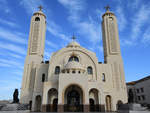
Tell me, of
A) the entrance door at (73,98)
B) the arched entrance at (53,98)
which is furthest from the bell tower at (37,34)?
the entrance door at (73,98)

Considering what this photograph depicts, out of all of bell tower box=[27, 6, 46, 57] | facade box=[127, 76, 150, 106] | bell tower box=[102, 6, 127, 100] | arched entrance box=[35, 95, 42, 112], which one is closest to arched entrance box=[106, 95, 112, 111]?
bell tower box=[102, 6, 127, 100]

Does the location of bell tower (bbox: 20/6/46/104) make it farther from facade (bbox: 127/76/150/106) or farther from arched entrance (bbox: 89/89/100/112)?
facade (bbox: 127/76/150/106)

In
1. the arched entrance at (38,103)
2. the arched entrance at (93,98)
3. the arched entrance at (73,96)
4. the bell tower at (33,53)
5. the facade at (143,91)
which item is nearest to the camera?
the arched entrance at (73,96)

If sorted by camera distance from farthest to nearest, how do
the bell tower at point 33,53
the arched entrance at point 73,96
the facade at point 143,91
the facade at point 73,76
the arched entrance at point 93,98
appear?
the facade at point 143,91 < the bell tower at point 33,53 < the arched entrance at point 93,98 < the arched entrance at point 73,96 < the facade at point 73,76

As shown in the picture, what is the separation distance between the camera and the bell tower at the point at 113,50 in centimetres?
2597

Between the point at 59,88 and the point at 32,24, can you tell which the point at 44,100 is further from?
the point at 32,24

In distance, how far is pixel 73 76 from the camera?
21438 mm

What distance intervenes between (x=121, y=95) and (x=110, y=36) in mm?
12121

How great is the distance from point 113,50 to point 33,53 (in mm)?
16349

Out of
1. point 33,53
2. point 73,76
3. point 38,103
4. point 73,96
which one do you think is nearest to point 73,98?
Answer: point 73,96

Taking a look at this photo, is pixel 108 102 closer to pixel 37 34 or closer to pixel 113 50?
pixel 113 50

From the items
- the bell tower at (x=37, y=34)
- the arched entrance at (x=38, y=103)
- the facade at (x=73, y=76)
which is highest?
the bell tower at (x=37, y=34)

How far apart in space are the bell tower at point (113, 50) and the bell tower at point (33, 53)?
13.6 m

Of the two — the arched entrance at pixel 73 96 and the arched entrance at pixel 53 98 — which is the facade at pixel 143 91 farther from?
the arched entrance at pixel 53 98
